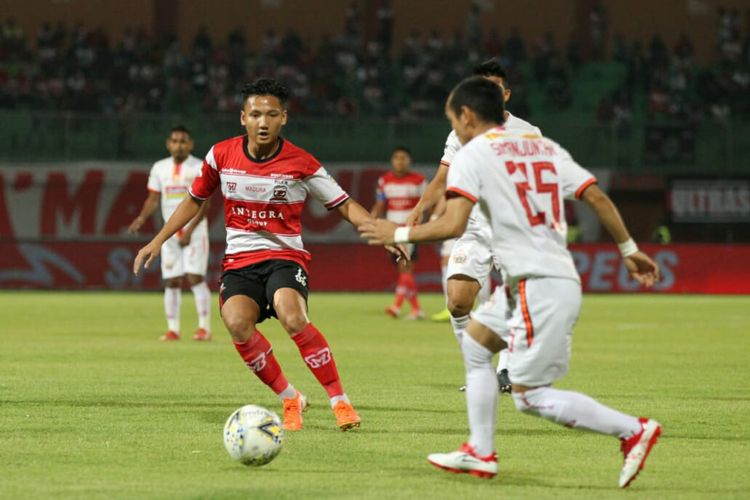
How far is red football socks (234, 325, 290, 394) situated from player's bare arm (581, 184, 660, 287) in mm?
2670

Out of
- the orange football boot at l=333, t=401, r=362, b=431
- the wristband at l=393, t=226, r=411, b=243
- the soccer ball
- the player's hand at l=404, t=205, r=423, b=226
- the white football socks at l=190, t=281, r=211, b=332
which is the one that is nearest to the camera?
the wristband at l=393, t=226, r=411, b=243

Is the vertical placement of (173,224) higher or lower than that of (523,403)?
higher

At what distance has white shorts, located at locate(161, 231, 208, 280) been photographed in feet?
51.4

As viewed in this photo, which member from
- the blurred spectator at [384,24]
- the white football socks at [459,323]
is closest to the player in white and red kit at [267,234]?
the white football socks at [459,323]

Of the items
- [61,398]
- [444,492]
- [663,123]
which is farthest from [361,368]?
[663,123]

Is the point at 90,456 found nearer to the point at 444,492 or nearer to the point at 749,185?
the point at 444,492

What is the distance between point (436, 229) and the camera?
20.3 ft

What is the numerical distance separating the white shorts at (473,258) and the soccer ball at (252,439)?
3.02 metres

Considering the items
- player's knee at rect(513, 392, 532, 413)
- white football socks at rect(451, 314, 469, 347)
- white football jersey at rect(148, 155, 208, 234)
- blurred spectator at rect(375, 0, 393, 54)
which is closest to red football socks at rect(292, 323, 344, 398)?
white football socks at rect(451, 314, 469, 347)

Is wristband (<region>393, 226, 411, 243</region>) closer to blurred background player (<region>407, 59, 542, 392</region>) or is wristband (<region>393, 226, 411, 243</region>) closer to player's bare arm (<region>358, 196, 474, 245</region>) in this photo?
player's bare arm (<region>358, 196, 474, 245</region>)

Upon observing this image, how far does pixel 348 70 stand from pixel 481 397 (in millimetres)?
26651

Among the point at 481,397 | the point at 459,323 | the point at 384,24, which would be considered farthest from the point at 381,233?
the point at 384,24

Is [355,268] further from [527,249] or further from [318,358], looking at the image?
[527,249]

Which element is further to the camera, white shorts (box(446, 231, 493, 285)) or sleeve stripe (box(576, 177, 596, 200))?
white shorts (box(446, 231, 493, 285))
